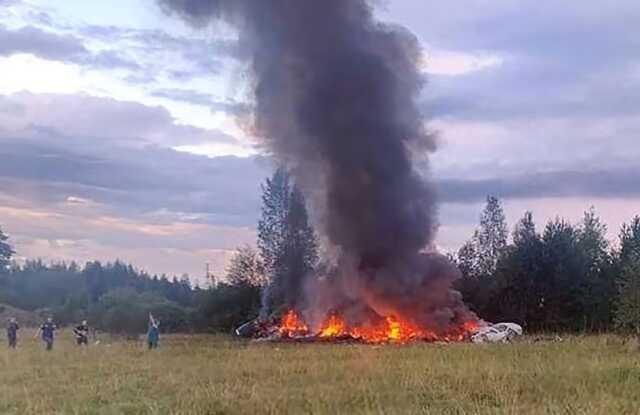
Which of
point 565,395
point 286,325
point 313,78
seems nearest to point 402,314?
point 286,325

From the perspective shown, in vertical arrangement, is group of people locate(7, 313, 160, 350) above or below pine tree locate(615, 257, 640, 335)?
below

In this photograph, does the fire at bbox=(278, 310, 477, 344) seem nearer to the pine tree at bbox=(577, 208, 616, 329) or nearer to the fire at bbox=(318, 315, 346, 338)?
the fire at bbox=(318, 315, 346, 338)

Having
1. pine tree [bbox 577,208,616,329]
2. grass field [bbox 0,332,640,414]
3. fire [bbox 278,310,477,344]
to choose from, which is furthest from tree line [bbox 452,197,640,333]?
grass field [bbox 0,332,640,414]

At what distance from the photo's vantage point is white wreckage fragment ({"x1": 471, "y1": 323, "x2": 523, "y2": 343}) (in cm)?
4450

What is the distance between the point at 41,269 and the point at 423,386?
446 feet

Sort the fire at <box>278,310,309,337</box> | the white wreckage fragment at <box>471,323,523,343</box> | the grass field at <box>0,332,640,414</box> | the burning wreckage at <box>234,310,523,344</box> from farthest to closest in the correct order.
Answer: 1. the fire at <box>278,310,309,337</box>
2. the burning wreckage at <box>234,310,523,344</box>
3. the white wreckage fragment at <box>471,323,523,343</box>
4. the grass field at <box>0,332,640,414</box>

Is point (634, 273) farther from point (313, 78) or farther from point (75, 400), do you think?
point (75, 400)

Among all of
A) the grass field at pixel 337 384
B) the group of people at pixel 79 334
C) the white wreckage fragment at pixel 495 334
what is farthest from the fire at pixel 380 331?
the grass field at pixel 337 384

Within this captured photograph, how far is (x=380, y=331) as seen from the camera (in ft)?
170

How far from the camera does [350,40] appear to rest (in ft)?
178

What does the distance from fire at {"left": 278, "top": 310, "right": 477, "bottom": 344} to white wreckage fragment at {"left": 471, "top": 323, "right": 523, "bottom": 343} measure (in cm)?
122

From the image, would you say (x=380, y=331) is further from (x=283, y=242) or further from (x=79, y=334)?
(x=283, y=242)

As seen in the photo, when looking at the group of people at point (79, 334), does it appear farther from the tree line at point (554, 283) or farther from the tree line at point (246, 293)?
the tree line at point (554, 283)

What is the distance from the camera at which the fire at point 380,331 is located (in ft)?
161
